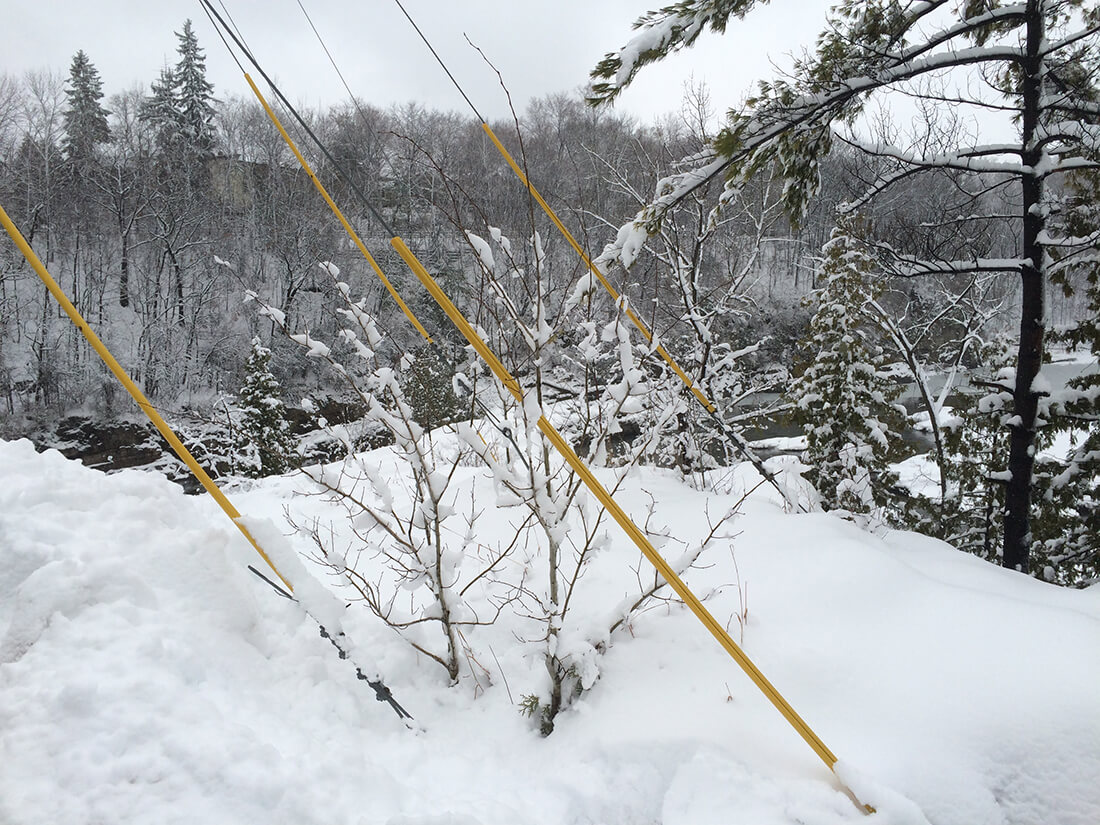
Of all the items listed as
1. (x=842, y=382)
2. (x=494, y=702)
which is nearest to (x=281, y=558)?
(x=494, y=702)

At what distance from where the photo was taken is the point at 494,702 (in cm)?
286

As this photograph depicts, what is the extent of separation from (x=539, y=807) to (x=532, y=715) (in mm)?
542

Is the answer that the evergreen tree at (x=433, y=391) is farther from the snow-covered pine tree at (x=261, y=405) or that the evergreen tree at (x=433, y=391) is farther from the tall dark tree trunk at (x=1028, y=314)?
the tall dark tree trunk at (x=1028, y=314)

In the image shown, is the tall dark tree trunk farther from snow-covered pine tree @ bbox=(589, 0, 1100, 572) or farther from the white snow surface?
the white snow surface

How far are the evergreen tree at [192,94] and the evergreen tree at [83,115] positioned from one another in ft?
10.1

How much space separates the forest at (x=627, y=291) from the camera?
3377 millimetres

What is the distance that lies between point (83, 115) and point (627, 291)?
100ft

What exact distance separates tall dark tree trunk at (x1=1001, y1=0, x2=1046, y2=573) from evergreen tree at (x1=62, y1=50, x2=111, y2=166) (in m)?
29.9

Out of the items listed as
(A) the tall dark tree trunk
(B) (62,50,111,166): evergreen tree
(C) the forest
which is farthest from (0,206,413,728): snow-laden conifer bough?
(B) (62,50,111,166): evergreen tree

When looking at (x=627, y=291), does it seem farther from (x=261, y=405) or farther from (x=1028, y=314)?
(x=261, y=405)

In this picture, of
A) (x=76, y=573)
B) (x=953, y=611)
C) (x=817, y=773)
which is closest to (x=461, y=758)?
(x=817, y=773)

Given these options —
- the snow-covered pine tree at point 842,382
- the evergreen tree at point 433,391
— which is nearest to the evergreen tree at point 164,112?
the evergreen tree at point 433,391

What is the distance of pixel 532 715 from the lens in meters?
2.71

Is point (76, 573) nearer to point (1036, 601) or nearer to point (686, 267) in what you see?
point (1036, 601)
